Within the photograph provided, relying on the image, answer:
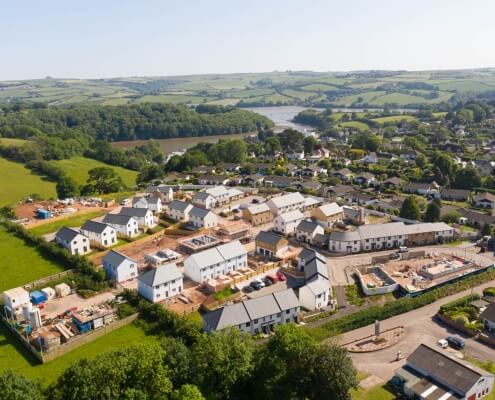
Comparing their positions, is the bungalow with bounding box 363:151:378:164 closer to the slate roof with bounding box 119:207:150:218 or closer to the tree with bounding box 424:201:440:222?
the tree with bounding box 424:201:440:222

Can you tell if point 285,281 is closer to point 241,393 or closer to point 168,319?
point 168,319

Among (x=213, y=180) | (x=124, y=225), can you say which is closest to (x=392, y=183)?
(x=213, y=180)

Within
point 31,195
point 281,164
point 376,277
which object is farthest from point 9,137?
point 376,277

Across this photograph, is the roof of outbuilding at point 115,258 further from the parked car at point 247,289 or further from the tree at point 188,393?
the tree at point 188,393

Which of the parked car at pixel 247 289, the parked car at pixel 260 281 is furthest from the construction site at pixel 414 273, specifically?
the parked car at pixel 247 289

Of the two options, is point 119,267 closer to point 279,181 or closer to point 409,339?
point 409,339
